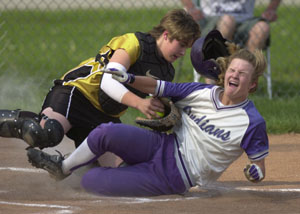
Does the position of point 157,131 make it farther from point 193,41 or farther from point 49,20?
point 49,20

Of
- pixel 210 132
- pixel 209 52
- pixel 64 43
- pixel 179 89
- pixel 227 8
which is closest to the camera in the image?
pixel 210 132

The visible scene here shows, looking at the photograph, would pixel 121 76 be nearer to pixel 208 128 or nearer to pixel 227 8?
pixel 208 128

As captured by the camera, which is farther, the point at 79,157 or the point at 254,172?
the point at 79,157

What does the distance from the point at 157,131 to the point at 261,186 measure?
0.89m

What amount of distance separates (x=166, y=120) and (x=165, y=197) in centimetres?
49

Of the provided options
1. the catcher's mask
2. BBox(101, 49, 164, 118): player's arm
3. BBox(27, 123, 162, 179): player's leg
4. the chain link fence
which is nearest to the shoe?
BBox(27, 123, 162, 179): player's leg

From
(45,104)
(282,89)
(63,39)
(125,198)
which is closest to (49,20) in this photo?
(63,39)

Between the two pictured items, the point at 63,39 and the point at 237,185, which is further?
the point at 63,39

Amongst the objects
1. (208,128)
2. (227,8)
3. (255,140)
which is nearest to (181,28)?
(208,128)

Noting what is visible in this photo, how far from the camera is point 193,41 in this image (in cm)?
441

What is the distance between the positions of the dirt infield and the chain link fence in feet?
7.79

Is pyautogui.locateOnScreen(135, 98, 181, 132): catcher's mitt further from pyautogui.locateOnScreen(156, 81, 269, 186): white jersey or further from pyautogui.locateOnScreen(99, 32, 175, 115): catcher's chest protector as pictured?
pyautogui.locateOnScreen(99, 32, 175, 115): catcher's chest protector

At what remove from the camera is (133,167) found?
4125mm

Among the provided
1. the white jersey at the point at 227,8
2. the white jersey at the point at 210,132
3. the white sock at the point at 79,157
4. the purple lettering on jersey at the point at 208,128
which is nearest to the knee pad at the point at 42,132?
the white sock at the point at 79,157
